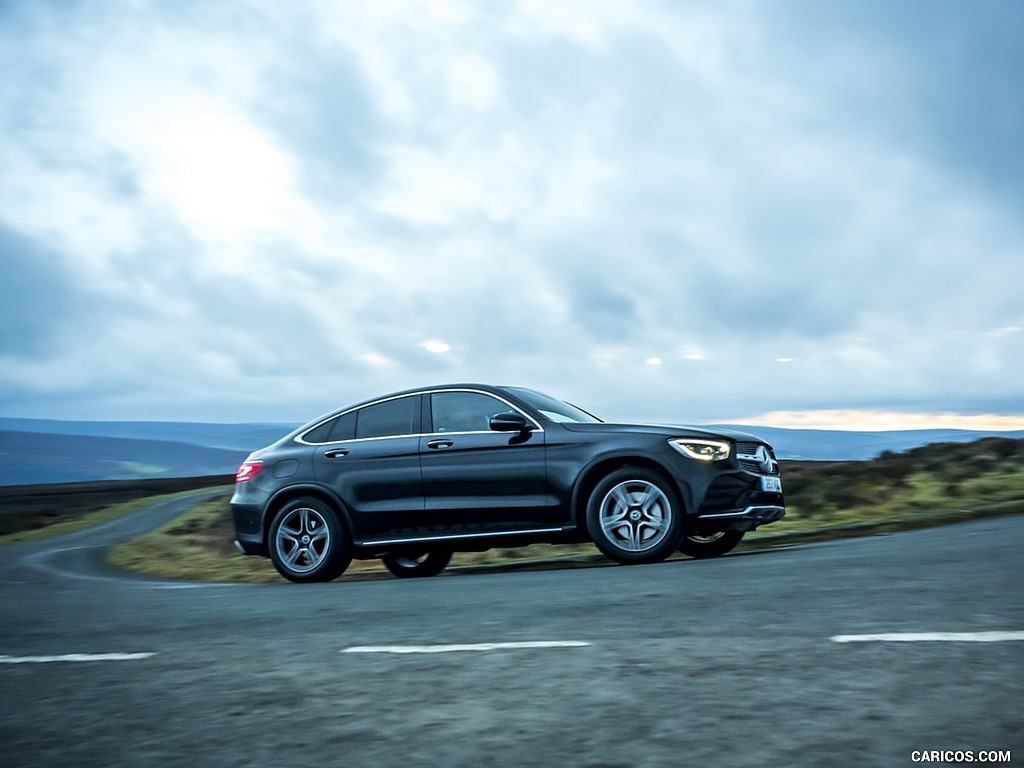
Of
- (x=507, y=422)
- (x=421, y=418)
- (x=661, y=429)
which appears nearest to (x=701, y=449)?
(x=661, y=429)

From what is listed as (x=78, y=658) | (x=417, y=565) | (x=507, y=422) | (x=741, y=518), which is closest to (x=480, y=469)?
(x=507, y=422)

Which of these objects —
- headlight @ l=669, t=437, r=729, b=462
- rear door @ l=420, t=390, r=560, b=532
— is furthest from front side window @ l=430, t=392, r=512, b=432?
headlight @ l=669, t=437, r=729, b=462

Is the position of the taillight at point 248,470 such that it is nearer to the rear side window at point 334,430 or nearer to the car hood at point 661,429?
the rear side window at point 334,430

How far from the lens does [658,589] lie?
7.20 meters

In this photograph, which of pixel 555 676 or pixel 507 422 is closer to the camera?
pixel 555 676

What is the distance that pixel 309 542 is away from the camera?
1095 centimetres

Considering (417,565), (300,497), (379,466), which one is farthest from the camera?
(417,565)

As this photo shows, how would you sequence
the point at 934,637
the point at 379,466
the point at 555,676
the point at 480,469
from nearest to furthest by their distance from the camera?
the point at 555,676
the point at 934,637
the point at 480,469
the point at 379,466

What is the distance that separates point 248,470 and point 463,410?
217 cm

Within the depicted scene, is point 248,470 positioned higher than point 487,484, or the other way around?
point 248,470

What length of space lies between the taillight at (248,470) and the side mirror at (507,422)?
244 cm

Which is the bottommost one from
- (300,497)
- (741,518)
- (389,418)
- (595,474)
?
(741,518)

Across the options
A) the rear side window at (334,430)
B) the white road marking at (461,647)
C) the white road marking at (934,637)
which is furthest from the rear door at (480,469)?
the white road marking at (934,637)

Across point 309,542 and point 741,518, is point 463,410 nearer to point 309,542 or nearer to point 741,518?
point 309,542
